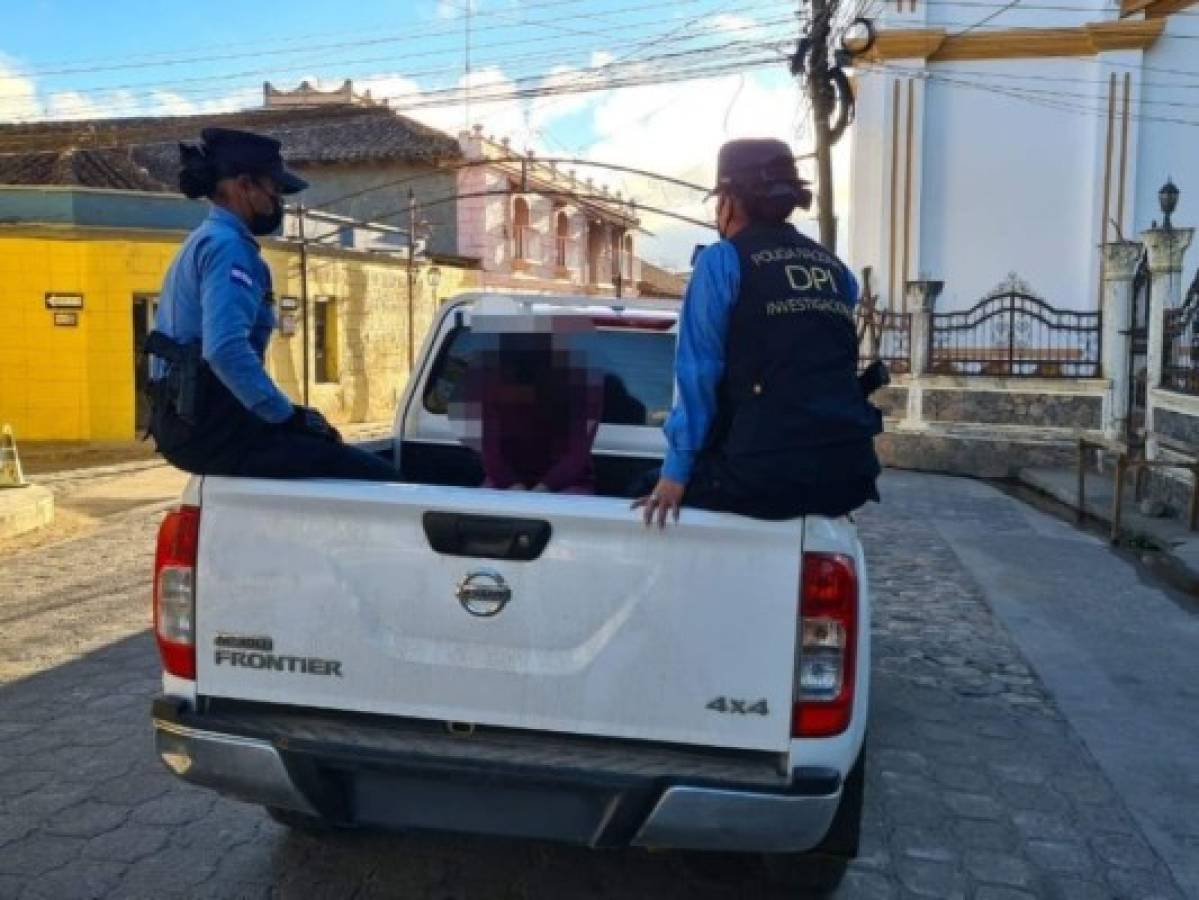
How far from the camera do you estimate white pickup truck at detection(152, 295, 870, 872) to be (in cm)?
280

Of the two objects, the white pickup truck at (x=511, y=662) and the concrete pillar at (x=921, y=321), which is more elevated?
the concrete pillar at (x=921, y=321)

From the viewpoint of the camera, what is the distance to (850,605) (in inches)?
112

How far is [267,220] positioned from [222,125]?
20.4 meters

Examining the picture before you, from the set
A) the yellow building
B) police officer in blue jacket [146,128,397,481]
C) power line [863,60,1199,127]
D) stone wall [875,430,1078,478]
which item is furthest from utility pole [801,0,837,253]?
police officer in blue jacket [146,128,397,481]

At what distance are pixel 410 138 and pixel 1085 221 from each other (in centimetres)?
1688

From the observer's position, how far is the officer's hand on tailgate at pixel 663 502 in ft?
9.21

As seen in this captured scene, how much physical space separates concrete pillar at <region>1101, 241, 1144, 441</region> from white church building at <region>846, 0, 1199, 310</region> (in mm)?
7130

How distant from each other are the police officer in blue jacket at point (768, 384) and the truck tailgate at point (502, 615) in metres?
0.14

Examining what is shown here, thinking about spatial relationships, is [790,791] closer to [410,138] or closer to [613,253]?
[410,138]

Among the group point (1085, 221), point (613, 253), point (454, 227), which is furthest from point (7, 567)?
point (613, 253)

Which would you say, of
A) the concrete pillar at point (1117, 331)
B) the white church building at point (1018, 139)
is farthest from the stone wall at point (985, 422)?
the white church building at point (1018, 139)

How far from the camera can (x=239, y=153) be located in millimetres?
3607

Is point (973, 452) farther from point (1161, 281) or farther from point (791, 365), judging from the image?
point (791, 365)

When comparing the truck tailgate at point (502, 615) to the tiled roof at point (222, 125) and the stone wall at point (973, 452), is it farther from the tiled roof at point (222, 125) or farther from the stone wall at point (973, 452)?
the tiled roof at point (222, 125)
